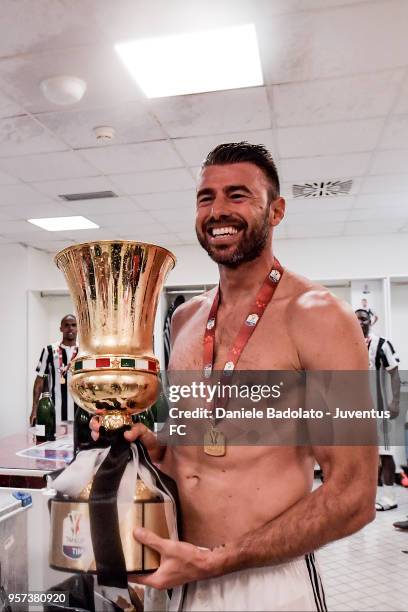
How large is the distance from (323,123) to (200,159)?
3.01 feet

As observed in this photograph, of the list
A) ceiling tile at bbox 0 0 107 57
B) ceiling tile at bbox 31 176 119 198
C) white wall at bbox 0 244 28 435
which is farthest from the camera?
white wall at bbox 0 244 28 435

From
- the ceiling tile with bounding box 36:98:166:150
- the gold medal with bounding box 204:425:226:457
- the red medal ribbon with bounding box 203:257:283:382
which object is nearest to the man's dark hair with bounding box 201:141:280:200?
the red medal ribbon with bounding box 203:257:283:382

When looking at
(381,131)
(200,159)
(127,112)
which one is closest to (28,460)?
(127,112)

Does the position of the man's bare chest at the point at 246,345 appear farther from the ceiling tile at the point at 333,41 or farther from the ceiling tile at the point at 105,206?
the ceiling tile at the point at 105,206

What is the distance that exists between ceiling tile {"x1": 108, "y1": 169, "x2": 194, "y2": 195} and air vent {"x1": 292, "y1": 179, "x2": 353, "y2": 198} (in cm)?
95

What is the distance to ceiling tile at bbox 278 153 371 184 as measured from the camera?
3.81 metres

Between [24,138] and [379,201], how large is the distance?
323 cm

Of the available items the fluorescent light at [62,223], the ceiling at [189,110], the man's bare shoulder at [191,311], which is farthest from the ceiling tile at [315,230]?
the man's bare shoulder at [191,311]

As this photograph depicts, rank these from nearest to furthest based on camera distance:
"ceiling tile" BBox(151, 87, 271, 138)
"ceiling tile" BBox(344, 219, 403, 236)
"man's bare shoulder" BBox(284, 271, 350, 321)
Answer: "man's bare shoulder" BBox(284, 271, 350, 321)
"ceiling tile" BBox(151, 87, 271, 138)
"ceiling tile" BBox(344, 219, 403, 236)

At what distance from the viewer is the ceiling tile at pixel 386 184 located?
4.29 meters

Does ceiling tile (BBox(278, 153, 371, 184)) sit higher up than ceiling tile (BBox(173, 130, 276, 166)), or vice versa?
ceiling tile (BBox(278, 153, 371, 184))

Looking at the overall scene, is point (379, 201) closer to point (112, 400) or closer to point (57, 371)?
point (57, 371)

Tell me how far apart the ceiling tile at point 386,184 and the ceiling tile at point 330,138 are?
72 cm

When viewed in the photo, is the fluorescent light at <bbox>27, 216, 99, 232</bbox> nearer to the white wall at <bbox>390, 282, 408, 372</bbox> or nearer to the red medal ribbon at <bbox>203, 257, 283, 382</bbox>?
the white wall at <bbox>390, 282, 408, 372</bbox>
